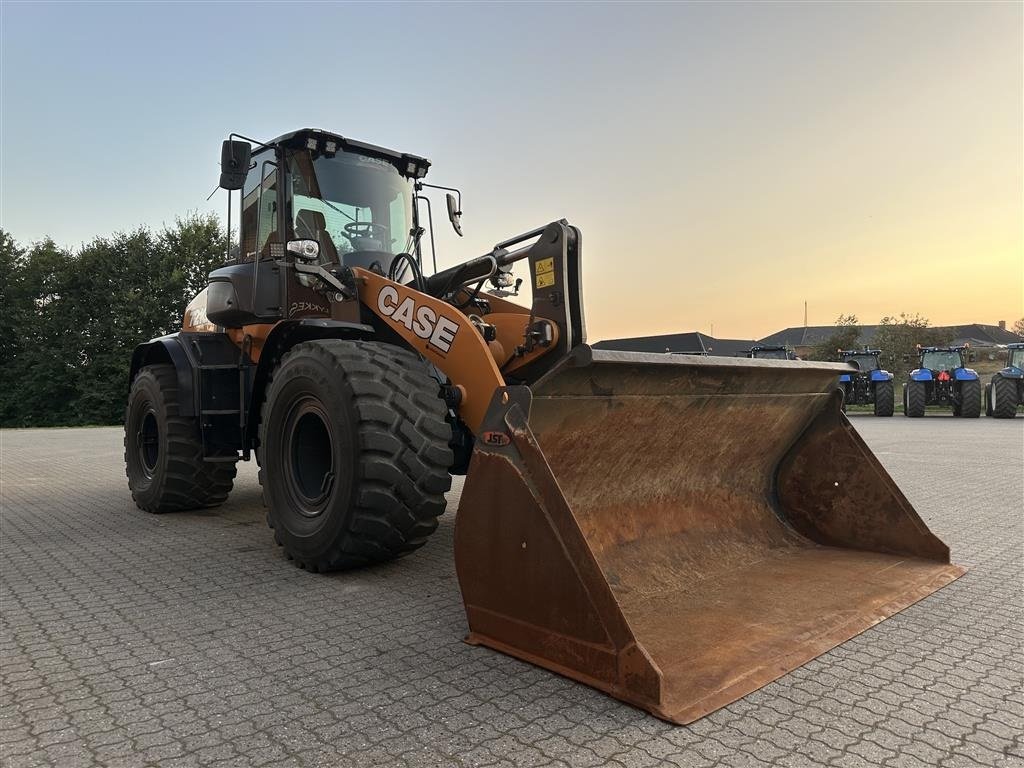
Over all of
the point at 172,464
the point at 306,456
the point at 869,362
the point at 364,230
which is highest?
the point at 364,230

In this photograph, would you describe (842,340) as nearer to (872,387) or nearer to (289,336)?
(872,387)

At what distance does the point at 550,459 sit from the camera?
3.31 meters

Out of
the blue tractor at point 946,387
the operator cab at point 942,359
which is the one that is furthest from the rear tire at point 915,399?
the operator cab at point 942,359

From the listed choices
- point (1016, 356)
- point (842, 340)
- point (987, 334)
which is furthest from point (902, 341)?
point (987, 334)

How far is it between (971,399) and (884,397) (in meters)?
2.37

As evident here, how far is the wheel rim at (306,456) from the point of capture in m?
4.24

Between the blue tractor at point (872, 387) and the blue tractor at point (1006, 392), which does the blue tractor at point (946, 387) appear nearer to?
the blue tractor at point (1006, 392)

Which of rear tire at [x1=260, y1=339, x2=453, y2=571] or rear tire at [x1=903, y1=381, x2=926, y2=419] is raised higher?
rear tire at [x1=260, y1=339, x2=453, y2=571]

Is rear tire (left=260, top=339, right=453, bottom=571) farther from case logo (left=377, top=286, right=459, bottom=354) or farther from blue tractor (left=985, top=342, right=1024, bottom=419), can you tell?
blue tractor (left=985, top=342, right=1024, bottom=419)

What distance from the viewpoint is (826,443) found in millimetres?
4473

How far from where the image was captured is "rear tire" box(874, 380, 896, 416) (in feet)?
72.6

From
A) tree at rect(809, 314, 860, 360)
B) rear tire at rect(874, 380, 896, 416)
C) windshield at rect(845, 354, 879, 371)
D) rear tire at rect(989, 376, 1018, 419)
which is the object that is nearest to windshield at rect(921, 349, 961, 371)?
windshield at rect(845, 354, 879, 371)

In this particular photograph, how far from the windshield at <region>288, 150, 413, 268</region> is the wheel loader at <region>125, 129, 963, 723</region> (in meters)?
0.02

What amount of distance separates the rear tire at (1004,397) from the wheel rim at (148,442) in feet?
73.4
